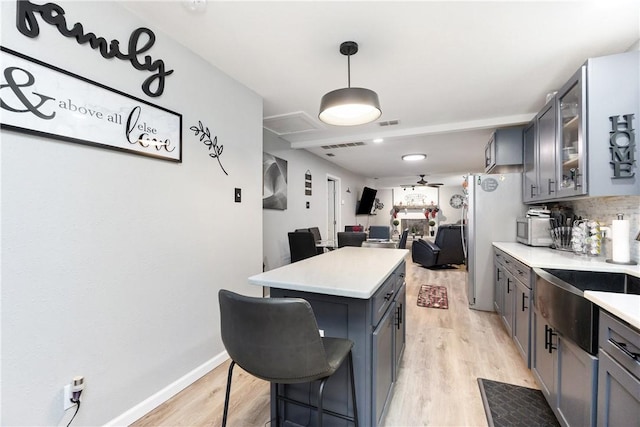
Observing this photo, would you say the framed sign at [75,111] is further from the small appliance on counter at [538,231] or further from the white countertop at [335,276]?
the small appliance on counter at [538,231]

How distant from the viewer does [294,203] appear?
4.90 m

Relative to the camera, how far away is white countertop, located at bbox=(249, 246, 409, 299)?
1297 mm

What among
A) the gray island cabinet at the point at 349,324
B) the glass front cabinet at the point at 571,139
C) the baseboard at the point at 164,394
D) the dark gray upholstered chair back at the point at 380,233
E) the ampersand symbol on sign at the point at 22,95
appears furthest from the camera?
the dark gray upholstered chair back at the point at 380,233

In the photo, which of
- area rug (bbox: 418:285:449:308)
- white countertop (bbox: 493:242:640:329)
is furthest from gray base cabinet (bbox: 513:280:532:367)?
area rug (bbox: 418:285:449:308)

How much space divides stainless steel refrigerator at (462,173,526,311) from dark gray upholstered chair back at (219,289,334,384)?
3.27 m

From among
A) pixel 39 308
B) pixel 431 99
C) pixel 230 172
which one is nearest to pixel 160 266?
pixel 39 308

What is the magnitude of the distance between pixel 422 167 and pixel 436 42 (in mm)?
5918

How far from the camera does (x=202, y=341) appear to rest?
7.23 feet

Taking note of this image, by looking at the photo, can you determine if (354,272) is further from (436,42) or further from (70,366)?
(436,42)

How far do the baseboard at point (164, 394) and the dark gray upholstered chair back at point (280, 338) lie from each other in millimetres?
1187

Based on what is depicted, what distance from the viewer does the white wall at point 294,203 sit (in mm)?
4180

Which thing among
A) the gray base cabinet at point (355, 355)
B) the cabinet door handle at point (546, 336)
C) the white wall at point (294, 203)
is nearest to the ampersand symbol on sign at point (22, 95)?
the gray base cabinet at point (355, 355)

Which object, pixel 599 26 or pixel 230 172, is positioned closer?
pixel 599 26

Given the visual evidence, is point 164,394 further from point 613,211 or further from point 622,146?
point 613,211
